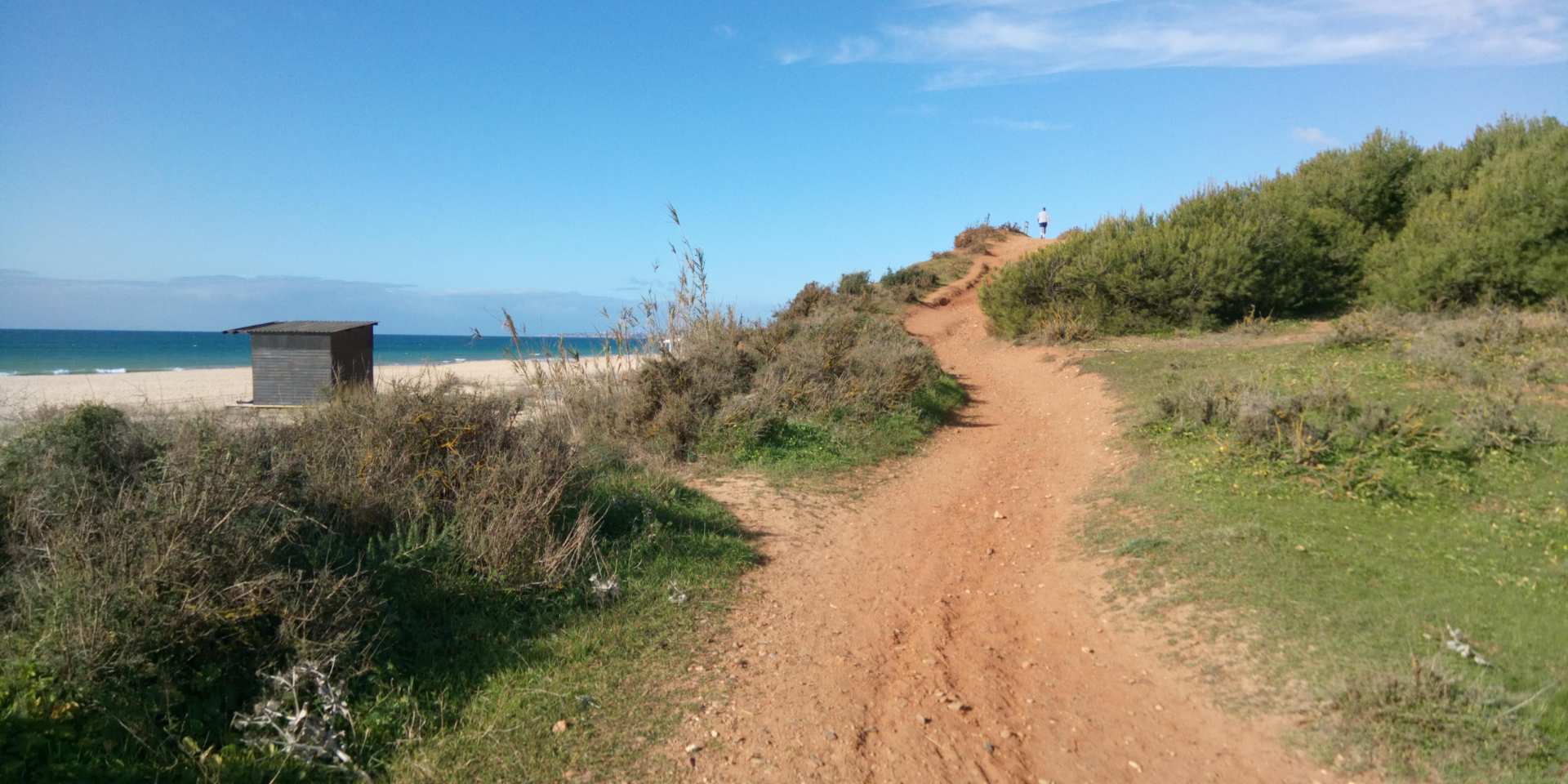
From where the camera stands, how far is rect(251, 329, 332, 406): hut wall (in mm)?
→ 13211

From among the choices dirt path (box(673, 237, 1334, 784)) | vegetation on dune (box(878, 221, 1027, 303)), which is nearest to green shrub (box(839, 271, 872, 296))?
vegetation on dune (box(878, 221, 1027, 303))

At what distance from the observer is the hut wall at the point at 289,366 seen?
1321 centimetres

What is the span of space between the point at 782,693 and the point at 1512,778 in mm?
3318

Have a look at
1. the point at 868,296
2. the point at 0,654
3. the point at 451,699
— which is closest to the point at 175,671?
the point at 0,654

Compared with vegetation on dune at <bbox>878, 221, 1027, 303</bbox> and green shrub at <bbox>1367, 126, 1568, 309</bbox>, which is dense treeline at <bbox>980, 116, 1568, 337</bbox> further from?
vegetation on dune at <bbox>878, 221, 1027, 303</bbox>

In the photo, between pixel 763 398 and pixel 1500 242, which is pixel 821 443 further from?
pixel 1500 242

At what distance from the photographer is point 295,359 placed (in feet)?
43.8

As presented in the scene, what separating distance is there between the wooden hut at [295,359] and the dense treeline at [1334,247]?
14251 millimetres

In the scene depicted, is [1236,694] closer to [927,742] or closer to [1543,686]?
[1543,686]

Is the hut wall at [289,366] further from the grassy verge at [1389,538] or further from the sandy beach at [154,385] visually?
the grassy verge at [1389,538]

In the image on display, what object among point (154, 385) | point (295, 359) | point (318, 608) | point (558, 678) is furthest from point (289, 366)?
point (154, 385)

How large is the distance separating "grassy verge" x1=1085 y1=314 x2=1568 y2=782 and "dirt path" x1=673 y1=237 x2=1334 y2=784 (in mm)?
534

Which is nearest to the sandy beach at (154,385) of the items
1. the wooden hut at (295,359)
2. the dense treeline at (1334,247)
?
the wooden hut at (295,359)

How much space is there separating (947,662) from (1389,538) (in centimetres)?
370
